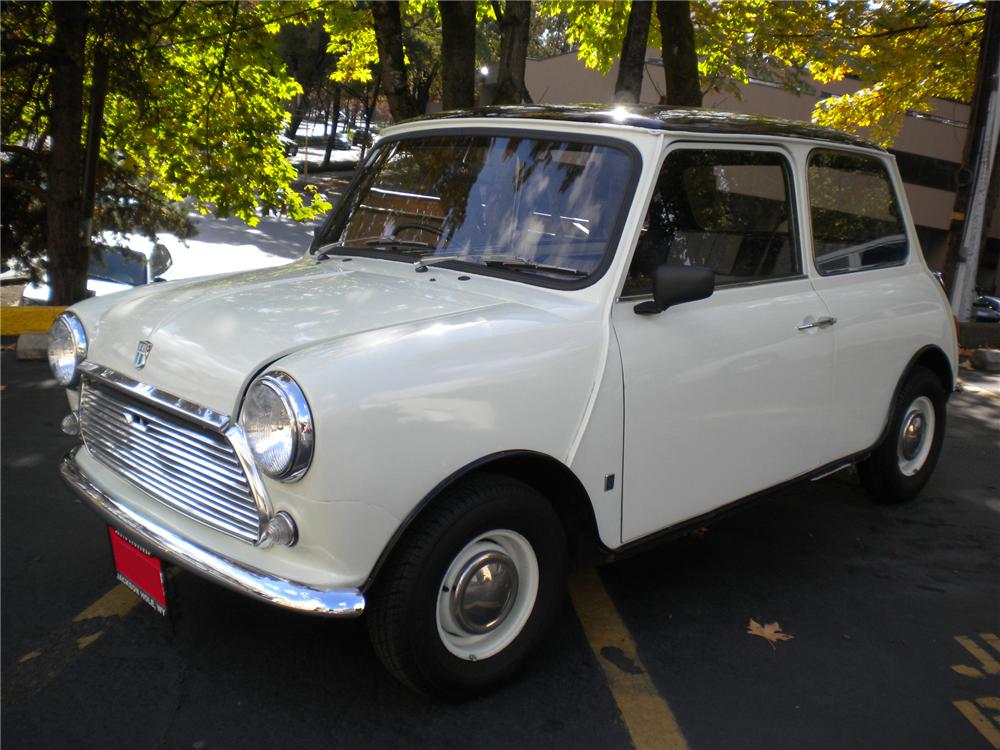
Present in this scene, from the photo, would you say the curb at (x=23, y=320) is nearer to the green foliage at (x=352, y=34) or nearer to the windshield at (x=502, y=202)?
the green foliage at (x=352, y=34)

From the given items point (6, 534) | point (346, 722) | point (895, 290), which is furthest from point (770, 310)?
point (6, 534)

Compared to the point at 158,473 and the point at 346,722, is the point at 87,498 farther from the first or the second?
the point at 346,722

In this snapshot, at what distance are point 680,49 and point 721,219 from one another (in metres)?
7.46

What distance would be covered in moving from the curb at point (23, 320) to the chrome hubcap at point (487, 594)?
24.8 ft

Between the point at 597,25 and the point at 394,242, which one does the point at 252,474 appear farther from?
the point at 597,25

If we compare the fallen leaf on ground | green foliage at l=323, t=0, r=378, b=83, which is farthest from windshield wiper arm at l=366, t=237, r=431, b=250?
green foliage at l=323, t=0, r=378, b=83

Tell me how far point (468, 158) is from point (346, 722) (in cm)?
222

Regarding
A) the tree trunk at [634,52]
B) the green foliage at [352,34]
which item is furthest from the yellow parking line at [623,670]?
the green foliage at [352,34]

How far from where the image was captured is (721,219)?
3.82m

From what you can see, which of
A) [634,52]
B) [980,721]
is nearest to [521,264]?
[980,721]

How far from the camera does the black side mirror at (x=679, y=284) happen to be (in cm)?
322

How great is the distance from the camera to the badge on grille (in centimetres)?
306

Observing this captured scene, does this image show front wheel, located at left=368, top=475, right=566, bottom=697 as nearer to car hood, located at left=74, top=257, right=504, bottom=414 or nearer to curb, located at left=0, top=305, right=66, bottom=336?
car hood, located at left=74, top=257, right=504, bottom=414

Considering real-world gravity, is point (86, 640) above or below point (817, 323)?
below
